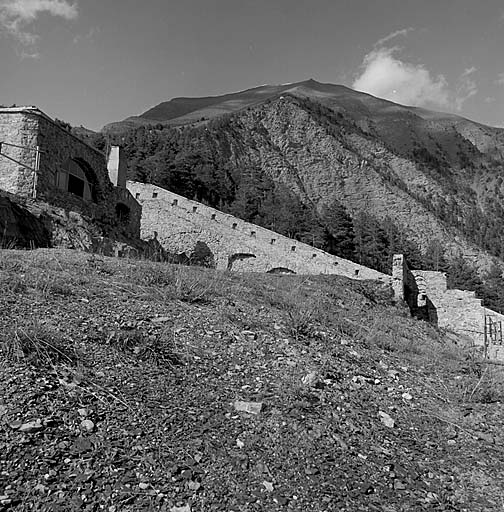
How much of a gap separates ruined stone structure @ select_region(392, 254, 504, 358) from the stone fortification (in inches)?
161

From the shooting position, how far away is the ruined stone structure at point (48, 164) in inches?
513

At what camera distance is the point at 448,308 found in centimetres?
2064

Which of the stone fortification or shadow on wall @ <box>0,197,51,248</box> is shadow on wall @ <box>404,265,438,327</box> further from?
shadow on wall @ <box>0,197,51,248</box>

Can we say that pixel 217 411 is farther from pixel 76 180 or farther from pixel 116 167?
pixel 116 167

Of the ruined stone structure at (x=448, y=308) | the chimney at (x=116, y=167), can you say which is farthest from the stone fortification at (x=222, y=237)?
the chimney at (x=116, y=167)

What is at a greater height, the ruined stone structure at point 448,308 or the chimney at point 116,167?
the chimney at point 116,167

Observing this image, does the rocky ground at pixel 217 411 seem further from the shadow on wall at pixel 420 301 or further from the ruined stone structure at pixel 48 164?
the shadow on wall at pixel 420 301

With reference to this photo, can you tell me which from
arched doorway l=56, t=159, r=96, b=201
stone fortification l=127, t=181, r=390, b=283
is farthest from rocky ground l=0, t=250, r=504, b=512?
stone fortification l=127, t=181, r=390, b=283

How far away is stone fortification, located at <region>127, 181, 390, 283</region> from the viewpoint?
24.7 m

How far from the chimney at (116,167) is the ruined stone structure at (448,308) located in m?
10.6

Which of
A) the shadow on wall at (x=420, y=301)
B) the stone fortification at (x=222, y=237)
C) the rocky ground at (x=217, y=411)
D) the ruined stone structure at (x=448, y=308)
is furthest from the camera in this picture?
the stone fortification at (x=222, y=237)

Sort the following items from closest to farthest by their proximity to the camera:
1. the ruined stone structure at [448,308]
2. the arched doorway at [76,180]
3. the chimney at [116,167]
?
1. the arched doorway at [76,180]
2. the chimney at [116,167]
3. the ruined stone structure at [448,308]

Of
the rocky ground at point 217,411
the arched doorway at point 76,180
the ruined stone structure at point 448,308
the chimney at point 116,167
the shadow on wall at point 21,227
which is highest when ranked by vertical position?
the chimney at point 116,167

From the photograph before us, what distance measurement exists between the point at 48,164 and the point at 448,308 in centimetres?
1540
